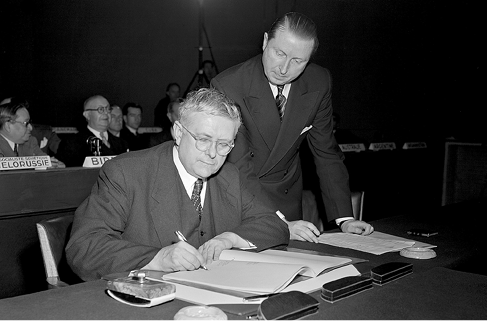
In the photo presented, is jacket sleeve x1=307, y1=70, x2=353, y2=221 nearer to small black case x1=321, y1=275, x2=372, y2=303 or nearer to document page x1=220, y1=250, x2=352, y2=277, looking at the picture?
document page x1=220, y1=250, x2=352, y2=277

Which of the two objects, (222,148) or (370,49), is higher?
(370,49)

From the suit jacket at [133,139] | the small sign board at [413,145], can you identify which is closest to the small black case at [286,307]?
the suit jacket at [133,139]

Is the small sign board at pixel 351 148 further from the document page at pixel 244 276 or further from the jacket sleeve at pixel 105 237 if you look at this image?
the document page at pixel 244 276

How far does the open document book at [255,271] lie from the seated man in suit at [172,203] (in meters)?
0.10

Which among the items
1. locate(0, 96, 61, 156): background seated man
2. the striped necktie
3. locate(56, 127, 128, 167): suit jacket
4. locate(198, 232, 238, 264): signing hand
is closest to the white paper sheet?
locate(198, 232, 238, 264): signing hand

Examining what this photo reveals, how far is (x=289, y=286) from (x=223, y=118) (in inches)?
23.3

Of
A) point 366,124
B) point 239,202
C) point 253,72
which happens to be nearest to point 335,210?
point 239,202

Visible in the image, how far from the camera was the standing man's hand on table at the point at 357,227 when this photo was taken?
1.91m

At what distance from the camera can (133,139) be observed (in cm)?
624

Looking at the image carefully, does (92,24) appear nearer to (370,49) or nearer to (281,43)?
(370,49)

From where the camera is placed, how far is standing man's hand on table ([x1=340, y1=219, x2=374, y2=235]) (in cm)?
191

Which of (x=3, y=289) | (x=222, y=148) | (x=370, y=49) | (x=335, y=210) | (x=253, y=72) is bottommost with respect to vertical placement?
(x=3, y=289)

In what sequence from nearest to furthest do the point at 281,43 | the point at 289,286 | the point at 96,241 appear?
the point at 289,286, the point at 96,241, the point at 281,43

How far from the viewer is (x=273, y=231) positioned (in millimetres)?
1739
